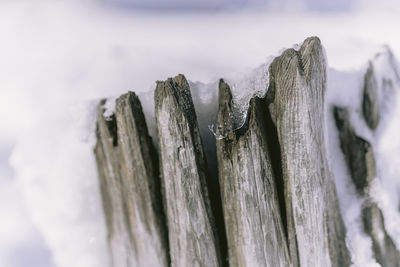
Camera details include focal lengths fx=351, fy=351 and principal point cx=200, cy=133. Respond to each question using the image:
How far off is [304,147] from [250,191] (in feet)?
0.59

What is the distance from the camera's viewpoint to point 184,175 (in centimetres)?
93

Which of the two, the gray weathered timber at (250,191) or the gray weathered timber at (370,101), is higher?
the gray weathered timber at (370,101)

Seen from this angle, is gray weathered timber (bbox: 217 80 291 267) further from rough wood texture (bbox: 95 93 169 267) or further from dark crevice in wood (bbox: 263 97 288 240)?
rough wood texture (bbox: 95 93 169 267)

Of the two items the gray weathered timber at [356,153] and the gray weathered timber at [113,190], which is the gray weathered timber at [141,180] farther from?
the gray weathered timber at [356,153]

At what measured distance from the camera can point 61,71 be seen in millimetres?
1468

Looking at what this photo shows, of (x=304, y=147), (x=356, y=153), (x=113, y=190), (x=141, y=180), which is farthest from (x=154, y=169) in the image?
(x=356, y=153)

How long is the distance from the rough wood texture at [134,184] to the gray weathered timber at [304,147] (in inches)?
14.5

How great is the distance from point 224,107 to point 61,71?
2.83 feet

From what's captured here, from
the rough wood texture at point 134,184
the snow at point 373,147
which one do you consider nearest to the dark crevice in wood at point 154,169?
the rough wood texture at point 134,184

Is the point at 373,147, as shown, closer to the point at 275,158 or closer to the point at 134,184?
the point at 275,158

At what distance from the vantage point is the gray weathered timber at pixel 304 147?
0.90 meters

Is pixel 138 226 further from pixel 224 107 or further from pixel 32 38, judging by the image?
pixel 32 38

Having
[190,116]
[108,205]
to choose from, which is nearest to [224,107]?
[190,116]

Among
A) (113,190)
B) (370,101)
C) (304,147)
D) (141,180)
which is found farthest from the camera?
(370,101)
